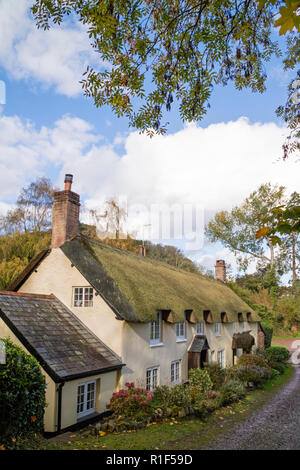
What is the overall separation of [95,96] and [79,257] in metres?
9.42

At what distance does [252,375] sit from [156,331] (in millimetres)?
7784

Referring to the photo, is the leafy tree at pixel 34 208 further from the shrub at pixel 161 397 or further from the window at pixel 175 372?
the shrub at pixel 161 397

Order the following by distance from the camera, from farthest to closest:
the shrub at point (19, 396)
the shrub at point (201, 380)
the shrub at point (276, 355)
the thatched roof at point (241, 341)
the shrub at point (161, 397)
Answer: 1. the shrub at point (276, 355)
2. the thatched roof at point (241, 341)
3. the shrub at point (201, 380)
4. the shrub at point (161, 397)
5. the shrub at point (19, 396)

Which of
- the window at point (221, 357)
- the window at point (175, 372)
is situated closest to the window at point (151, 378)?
the window at point (175, 372)

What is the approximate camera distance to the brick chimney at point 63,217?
15.1 metres

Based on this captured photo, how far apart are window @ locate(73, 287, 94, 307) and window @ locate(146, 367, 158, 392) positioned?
13.5 feet

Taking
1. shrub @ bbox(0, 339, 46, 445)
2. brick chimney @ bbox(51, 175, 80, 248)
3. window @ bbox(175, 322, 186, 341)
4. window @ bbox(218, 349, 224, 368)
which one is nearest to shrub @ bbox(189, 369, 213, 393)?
window @ bbox(175, 322, 186, 341)

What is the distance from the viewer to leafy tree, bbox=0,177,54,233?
117ft

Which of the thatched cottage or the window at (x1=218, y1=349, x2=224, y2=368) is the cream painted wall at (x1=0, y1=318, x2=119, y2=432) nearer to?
the thatched cottage

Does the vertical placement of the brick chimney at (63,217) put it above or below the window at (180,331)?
above

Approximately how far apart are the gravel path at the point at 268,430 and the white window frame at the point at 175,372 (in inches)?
167

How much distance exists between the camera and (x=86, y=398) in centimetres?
1131
